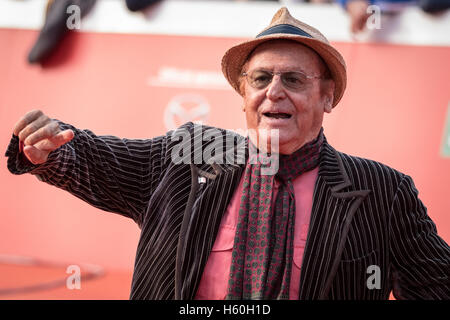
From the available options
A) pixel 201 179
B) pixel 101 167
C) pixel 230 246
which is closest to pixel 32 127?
pixel 101 167

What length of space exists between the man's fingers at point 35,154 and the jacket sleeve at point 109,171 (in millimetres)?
125

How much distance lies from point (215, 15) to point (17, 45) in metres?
1.66

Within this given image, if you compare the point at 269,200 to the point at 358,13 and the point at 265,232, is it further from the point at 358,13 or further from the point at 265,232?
the point at 358,13

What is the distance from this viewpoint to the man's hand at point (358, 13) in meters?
4.06

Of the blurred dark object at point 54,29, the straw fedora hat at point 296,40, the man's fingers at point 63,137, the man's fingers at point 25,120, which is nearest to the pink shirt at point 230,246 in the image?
the straw fedora hat at point 296,40

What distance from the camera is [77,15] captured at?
178 inches

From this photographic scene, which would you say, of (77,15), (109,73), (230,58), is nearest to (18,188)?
(109,73)

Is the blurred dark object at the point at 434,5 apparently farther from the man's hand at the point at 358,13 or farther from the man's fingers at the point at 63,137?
the man's fingers at the point at 63,137

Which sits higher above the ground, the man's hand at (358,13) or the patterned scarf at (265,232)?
the man's hand at (358,13)

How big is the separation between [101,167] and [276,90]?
71 cm

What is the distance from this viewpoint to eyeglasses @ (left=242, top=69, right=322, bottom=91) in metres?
2.13

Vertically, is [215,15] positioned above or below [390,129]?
above

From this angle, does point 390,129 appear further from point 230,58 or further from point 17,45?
point 17,45

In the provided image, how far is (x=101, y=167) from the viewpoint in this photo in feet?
6.88
